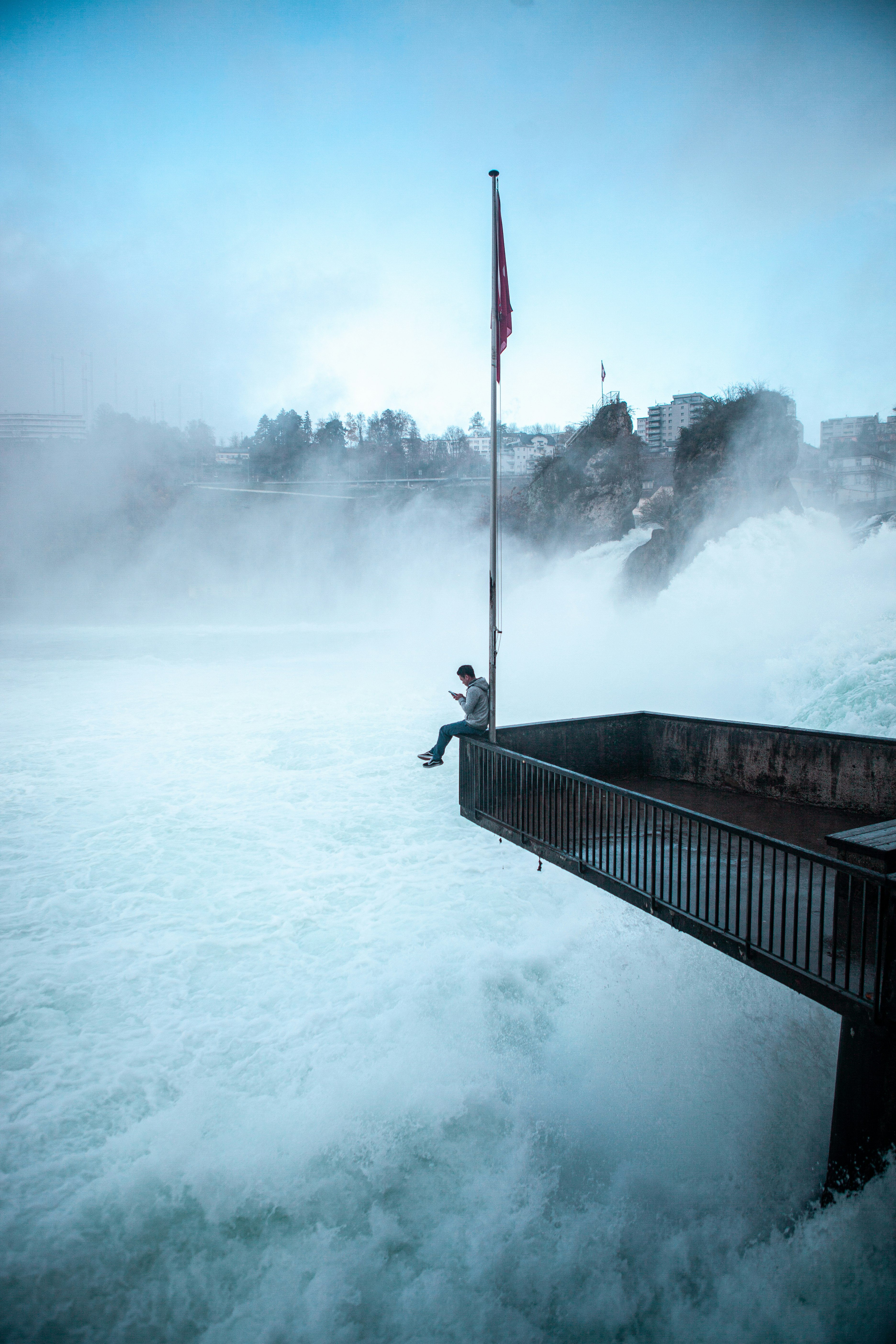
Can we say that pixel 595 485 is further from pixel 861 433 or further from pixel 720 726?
pixel 720 726

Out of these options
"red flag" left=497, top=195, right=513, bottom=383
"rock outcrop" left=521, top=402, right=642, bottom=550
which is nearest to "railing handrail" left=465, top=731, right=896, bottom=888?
"red flag" left=497, top=195, right=513, bottom=383

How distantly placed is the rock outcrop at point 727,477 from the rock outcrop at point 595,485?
40.8 feet

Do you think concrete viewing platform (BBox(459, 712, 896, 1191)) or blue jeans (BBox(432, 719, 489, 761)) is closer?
concrete viewing platform (BBox(459, 712, 896, 1191))

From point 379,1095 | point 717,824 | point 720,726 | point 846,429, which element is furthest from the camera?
point 846,429

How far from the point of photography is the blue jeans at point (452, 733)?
10969 mm

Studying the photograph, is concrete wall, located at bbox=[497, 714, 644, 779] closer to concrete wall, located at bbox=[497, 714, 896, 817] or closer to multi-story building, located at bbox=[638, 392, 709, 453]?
concrete wall, located at bbox=[497, 714, 896, 817]

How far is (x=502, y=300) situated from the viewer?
9039 millimetres

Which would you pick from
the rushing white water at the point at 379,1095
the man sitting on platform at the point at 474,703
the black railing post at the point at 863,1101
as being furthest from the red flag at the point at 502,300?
the black railing post at the point at 863,1101

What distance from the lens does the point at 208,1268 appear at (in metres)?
4.63

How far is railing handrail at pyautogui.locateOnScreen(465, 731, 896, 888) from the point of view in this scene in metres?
4.32

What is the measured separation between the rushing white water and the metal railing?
4.42 ft

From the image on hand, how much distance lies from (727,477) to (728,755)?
2814 cm

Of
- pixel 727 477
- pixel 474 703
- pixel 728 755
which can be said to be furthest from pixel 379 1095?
pixel 727 477

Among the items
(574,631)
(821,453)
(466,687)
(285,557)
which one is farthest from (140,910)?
(285,557)
